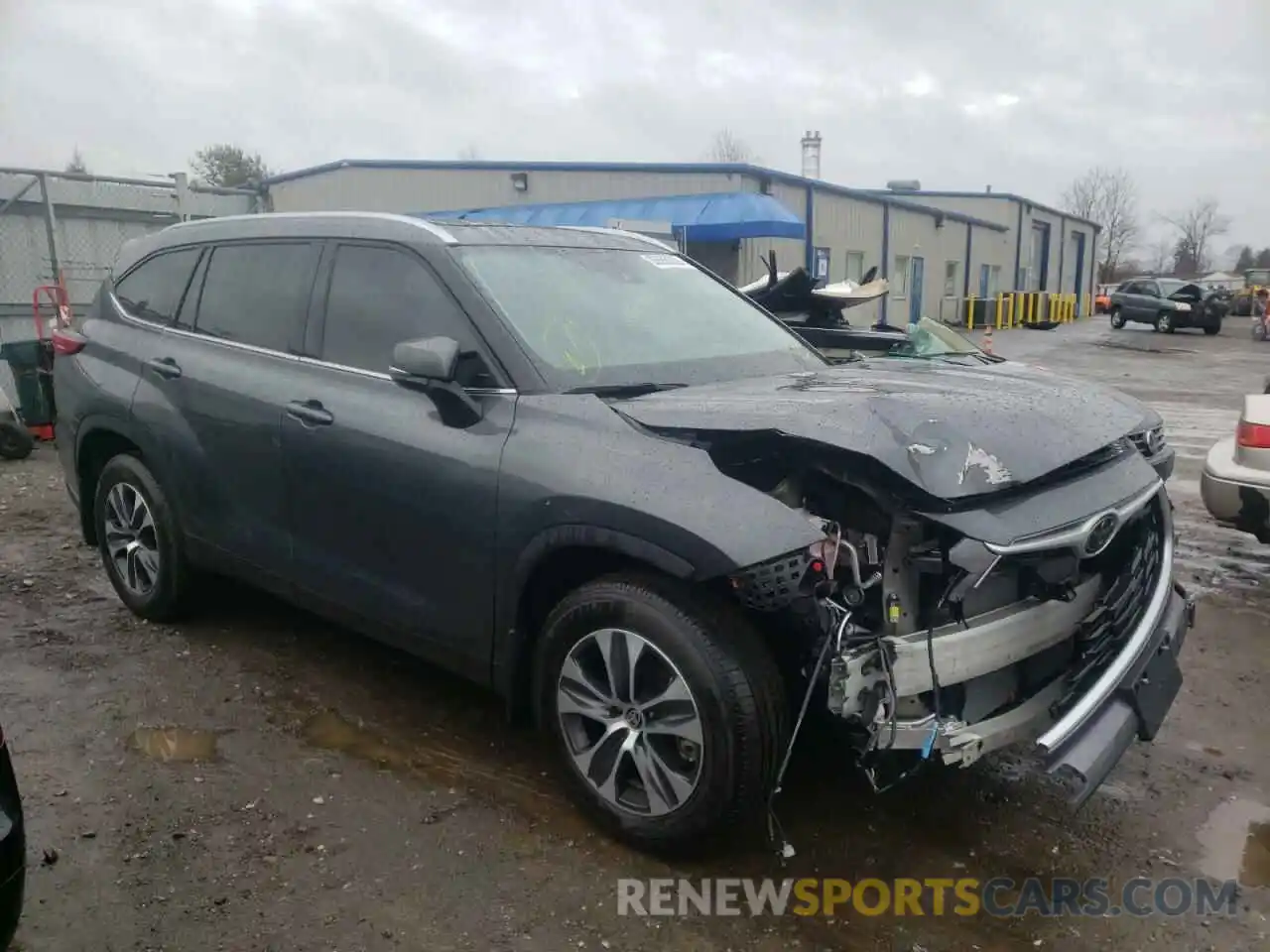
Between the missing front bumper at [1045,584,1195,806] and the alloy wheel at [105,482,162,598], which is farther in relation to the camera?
the alloy wheel at [105,482,162,598]

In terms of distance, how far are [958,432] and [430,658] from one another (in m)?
1.91

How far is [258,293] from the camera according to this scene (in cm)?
414

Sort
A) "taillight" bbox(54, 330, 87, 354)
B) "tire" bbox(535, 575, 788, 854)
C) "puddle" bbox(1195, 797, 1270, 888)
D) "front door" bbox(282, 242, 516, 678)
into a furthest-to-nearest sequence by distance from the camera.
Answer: "taillight" bbox(54, 330, 87, 354) → "front door" bbox(282, 242, 516, 678) → "puddle" bbox(1195, 797, 1270, 888) → "tire" bbox(535, 575, 788, 854)

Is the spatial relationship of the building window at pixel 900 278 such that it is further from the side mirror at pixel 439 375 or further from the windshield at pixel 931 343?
the side mirror at pixel 439 375

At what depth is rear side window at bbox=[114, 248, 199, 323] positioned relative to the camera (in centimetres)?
456

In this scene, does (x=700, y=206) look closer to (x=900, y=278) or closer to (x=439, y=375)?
(x=900, y=278)

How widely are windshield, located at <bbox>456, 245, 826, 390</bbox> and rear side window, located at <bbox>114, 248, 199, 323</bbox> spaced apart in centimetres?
178

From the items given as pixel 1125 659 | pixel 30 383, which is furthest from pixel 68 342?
pixel 30 383

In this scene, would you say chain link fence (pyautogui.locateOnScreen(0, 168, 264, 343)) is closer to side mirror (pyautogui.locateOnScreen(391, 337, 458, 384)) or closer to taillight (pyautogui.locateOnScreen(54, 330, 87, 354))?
taillight (pyautogui.locateOnScreen(54, 330, 87, 354))

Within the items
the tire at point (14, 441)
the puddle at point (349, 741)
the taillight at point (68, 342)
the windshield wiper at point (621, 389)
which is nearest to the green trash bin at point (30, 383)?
the tire at point (14, 441)

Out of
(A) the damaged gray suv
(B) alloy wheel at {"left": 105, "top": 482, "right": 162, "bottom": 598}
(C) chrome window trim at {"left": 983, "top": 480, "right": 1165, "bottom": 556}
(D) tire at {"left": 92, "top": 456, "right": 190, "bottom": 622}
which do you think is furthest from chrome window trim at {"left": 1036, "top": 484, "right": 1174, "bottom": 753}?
(B) alloy wheel at {"left": 105, "top": 482, "right": 162, "bottom": 598}

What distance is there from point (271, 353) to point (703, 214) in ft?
49.9

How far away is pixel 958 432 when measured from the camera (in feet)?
9.02

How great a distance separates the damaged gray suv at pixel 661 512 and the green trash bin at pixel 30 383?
6690 millimetres
